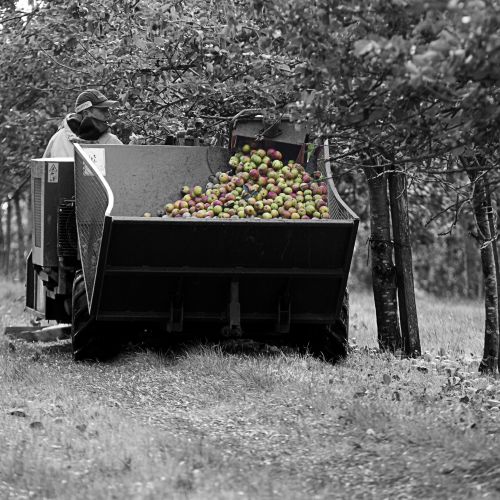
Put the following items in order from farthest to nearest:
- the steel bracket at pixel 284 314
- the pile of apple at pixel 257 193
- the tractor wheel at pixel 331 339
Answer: the tractor wheel at pixel 331 339, the steel bracket at pixel 284 314, the pile of apple at pixel 257 193

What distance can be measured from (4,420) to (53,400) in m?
0.80

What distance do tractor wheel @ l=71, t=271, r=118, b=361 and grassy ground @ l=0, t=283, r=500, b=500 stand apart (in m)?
0.18

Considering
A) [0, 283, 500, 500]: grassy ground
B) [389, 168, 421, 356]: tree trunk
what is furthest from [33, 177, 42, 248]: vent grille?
[389, 168, 421, 356]: tree trunk

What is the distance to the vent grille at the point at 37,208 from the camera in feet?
39.5

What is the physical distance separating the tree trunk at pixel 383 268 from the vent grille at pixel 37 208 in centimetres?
335

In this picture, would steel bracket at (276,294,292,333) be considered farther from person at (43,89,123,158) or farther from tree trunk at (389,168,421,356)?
person at (43,89,123,158)

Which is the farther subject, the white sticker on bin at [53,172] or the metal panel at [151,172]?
the white sticker on bin at [53,172]

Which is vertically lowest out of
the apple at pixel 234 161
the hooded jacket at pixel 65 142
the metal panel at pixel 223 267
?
the metal panel at pixel 223 267

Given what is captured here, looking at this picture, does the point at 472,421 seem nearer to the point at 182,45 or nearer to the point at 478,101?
the point at 478,101

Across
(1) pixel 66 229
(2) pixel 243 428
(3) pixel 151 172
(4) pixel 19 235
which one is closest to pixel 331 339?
(3) pixel 151 172

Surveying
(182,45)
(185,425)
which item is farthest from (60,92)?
(185,425)

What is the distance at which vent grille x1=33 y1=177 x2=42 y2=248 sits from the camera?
1204cm

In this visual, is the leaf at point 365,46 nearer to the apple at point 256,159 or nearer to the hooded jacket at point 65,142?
the apple at point 256,159

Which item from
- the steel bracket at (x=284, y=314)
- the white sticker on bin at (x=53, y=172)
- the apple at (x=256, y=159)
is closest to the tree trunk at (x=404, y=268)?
the apple at (x=256, y=159)
